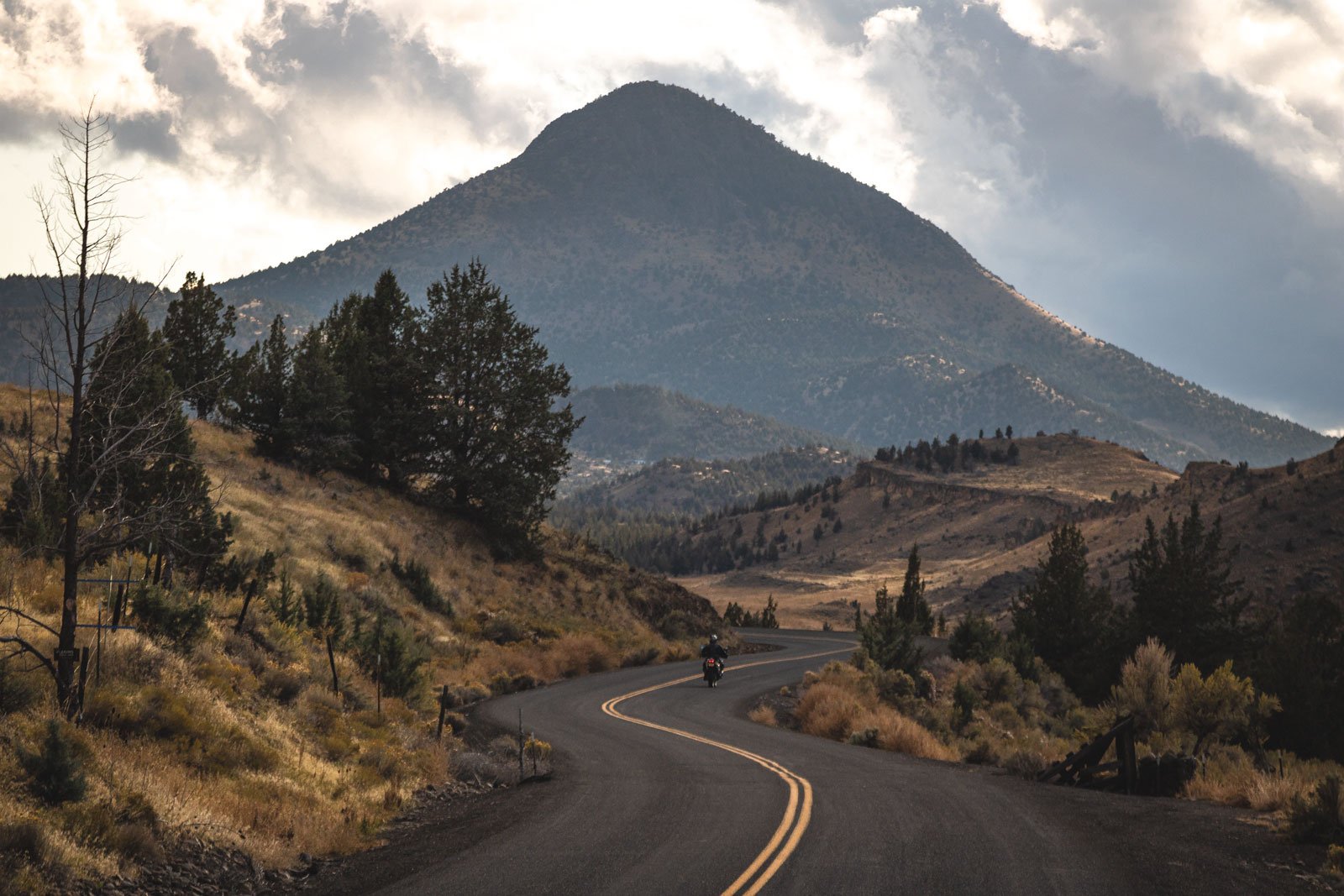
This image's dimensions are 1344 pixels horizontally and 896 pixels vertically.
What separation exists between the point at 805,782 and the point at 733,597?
10951 cm

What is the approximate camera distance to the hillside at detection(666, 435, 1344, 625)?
6900 cm

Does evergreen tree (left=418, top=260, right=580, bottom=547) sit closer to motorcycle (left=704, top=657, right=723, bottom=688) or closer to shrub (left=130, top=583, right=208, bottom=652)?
motorcycle (left=704, top=657, right=723, bottom=688)

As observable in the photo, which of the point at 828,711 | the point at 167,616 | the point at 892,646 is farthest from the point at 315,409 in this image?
the point at 167,616

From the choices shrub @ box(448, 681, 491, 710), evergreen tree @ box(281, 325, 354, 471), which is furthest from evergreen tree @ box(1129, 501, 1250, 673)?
evergreen tree @ box(281, 325, 354, 471)

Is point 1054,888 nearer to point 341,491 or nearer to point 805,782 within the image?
point 805,782

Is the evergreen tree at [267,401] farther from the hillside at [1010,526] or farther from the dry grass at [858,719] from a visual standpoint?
the hillside at [1010,526]

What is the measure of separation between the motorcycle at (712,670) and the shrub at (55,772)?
27445 millimetres

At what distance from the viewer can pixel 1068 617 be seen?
46.2 meters

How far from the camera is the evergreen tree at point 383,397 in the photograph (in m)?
48.2

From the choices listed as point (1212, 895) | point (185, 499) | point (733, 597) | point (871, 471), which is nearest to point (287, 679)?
point (185, 499)

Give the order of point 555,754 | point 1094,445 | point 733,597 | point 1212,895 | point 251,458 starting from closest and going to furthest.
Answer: point 1212,895, point 555,754, point 251,458, point 733,597, point 1094,445

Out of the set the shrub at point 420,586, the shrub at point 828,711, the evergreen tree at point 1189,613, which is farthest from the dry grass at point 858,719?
the shrub at point 420,586

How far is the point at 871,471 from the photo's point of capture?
161 m

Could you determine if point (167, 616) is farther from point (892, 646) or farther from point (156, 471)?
point (892, 646)
